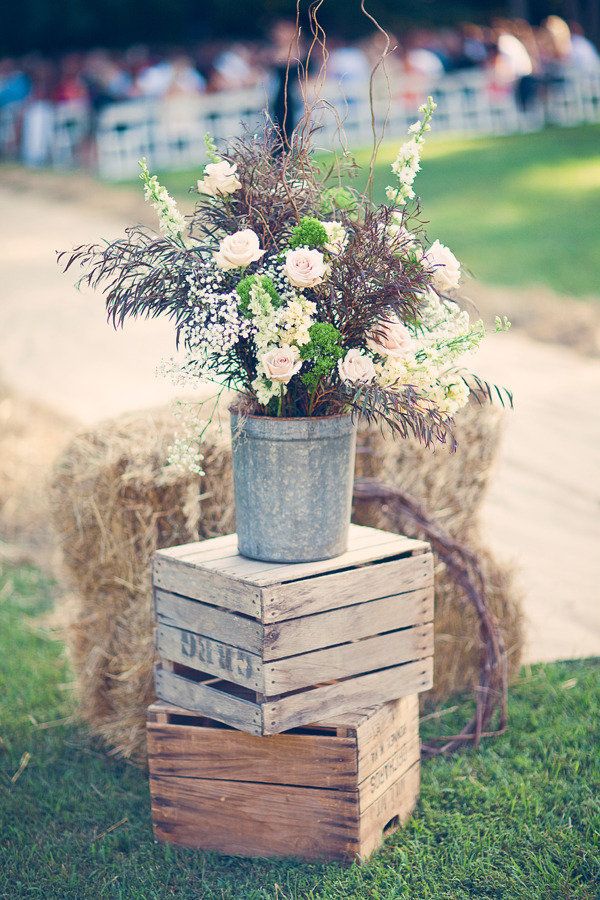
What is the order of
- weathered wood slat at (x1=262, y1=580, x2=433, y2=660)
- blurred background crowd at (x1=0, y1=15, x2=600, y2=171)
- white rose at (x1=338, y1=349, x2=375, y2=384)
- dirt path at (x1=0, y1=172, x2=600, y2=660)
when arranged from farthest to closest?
blurred background crowd at (x1=0, y1=15, x2=600, y2=171), dirt path at (x1=0, y1=172, x2=600, y2=660), weathered wood slat at (x1=262, y1=580, x2=433, y2=660), white rose at (x1=338, y1=349, x2=375, y2=384)

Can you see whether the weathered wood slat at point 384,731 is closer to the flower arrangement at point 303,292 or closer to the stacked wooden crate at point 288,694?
the stacked wooden crate at point 288,694

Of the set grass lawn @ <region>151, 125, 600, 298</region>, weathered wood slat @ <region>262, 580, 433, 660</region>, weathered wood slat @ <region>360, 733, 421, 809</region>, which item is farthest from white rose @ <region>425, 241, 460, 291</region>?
grass lawn @ <region>151, 125, 600, 298</region>

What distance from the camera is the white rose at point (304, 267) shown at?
245cm

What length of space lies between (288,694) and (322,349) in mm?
936

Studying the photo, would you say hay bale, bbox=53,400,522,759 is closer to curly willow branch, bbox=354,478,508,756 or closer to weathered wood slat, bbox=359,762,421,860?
curly willow branch, bbox=354,478,508,756

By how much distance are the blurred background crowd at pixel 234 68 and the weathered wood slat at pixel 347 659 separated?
1520 centimetres

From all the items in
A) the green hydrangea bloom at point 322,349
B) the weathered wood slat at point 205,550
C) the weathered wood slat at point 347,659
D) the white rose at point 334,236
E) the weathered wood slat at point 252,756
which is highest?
the white rose at point 334,236

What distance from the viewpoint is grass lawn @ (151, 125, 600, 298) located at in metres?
10.2

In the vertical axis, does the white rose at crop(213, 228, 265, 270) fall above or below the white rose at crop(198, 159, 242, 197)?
below

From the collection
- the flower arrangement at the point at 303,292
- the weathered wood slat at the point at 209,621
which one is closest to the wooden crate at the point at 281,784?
the weathered wood slat at the point at 209,621

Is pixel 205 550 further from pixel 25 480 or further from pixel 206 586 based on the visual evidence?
pixel 25 480

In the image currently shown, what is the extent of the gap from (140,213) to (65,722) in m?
9.31

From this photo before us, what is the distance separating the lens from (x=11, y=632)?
4.48m

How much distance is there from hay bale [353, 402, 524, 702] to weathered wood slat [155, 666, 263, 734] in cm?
96
